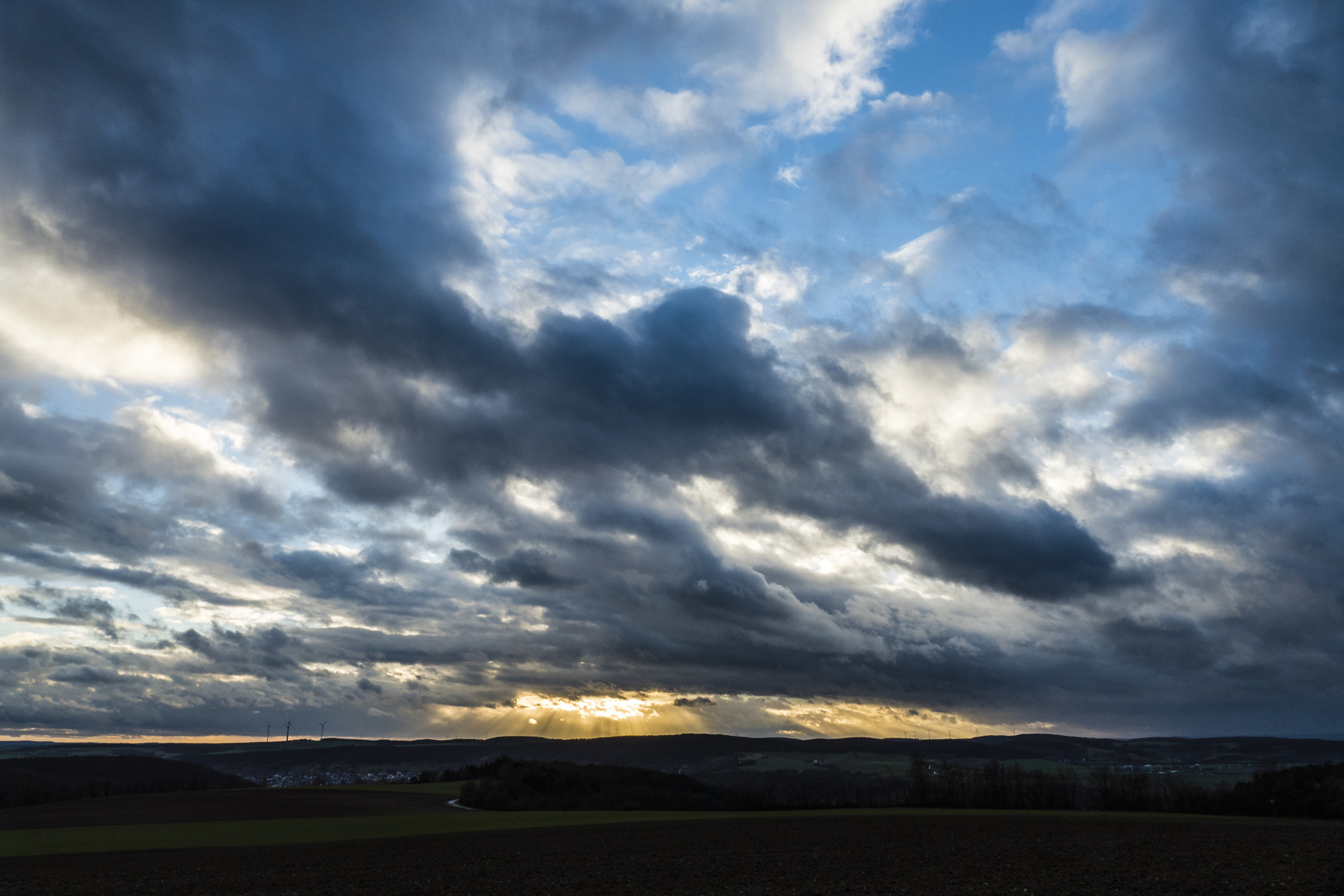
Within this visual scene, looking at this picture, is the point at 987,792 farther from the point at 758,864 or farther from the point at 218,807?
the point at 218,807

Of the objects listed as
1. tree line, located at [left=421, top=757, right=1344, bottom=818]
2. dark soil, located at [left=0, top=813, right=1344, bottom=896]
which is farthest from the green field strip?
tree line, located at [left=421, top=757, right=1344, bottom=818]

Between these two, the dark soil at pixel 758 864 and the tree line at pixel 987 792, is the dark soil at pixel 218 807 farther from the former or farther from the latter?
the dark soil at pixel 758 864

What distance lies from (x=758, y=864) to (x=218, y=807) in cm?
11076

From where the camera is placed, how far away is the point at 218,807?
125188 mm

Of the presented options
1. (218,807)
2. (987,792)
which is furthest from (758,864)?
(987,792)

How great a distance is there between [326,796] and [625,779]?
214 ft

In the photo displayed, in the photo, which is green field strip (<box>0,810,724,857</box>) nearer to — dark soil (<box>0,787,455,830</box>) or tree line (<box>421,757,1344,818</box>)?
dark soil (<box>0,787,455,830</box>)

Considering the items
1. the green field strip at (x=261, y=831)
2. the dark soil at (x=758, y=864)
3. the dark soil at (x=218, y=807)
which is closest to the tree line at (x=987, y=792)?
the dark soil at (x=218, y=807)

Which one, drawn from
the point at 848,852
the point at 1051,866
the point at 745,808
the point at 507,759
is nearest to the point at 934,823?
the point at 848,852

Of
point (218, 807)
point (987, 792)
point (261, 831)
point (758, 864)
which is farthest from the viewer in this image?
point (987, 792)

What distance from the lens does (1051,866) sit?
44.7 metres

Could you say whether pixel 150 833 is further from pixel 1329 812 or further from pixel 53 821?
pixel 1329 812

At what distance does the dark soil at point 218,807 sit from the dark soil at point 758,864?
2033 inches

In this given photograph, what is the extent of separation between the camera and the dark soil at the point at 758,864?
38.7 metres
